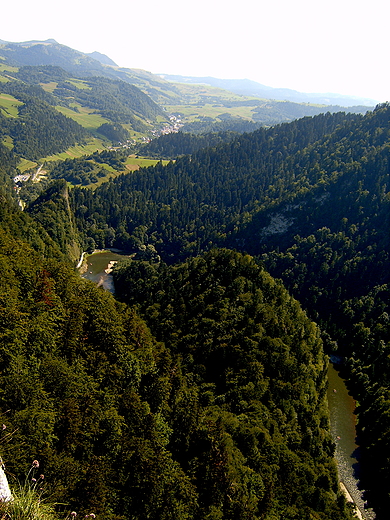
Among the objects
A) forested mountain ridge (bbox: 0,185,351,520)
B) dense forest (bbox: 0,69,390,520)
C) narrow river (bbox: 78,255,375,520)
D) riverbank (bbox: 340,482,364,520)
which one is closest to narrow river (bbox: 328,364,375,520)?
narrow river (bbox: 78,255,375,520)

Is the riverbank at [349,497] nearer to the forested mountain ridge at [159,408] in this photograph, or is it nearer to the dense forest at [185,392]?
the dense forest at [185,392]

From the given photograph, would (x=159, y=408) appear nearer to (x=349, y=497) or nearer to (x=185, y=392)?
(x=185, y=392)

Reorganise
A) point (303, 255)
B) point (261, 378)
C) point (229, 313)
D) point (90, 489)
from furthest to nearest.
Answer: point (303, 255) → point (229, 313) → point (261, 378) → point (90, 489)

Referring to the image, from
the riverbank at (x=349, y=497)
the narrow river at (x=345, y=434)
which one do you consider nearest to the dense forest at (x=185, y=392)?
the narrow river at (x=345, y=434)

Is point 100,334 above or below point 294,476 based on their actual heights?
above

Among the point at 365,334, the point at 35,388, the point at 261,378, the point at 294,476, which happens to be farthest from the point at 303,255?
the point at 35,388

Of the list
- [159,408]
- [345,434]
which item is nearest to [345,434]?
[345,434]

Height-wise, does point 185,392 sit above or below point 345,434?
above

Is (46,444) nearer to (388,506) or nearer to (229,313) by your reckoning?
(229,313)
